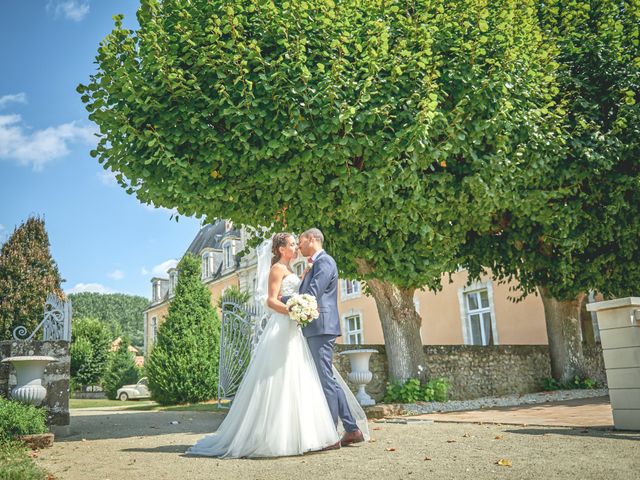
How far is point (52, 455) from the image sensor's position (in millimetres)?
6113

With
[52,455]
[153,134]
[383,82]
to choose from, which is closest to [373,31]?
[383,82]

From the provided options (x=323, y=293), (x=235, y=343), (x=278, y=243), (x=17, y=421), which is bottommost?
(x=17, y=421)

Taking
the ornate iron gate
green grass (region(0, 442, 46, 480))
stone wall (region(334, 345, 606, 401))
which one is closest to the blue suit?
green grass (region(0, 442, 46, 480))

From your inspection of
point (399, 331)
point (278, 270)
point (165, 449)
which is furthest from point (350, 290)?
point (278, 270)

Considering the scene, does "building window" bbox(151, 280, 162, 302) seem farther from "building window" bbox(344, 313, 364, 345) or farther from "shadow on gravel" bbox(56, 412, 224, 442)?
"shadow on gravel" bbox(56, 412, 224, 442)

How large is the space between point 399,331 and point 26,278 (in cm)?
2245

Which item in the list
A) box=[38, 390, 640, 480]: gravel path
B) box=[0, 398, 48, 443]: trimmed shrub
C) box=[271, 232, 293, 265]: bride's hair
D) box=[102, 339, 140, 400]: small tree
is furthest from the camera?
box=[102, 339, 140, 400]: small tree

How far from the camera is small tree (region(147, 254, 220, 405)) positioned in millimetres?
15789

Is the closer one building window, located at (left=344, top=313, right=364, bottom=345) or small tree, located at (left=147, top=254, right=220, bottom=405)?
small tree, located at (left=147, top=254, right=220, bottom=405)

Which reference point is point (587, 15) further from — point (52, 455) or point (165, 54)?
point (52, 455)

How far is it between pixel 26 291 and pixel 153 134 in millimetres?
22099

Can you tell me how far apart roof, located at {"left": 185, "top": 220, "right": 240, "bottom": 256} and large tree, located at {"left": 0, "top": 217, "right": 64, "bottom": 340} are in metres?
11.3

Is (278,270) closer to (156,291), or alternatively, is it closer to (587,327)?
(587,327)

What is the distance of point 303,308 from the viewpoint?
521 centimetres
